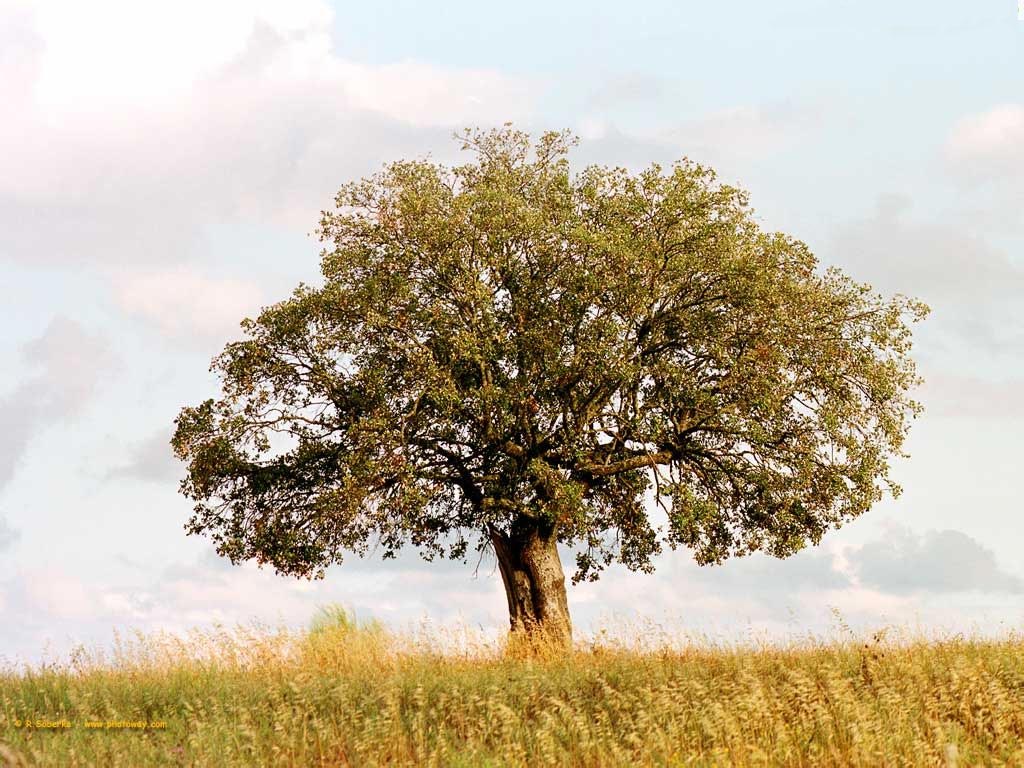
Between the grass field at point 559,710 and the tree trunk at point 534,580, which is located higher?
the tree trunk at point 534,580

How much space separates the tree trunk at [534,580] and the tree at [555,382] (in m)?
0.05

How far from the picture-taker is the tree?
85.8 ft

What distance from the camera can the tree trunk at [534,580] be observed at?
89.3 feet

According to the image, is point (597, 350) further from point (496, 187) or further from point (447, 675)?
point (447, 675)

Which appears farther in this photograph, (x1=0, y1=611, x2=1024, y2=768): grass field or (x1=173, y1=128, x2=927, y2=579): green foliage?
(x1=173, y1=128, x2=927, y2=579): green foliage

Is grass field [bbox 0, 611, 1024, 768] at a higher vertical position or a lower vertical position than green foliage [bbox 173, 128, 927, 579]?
lower

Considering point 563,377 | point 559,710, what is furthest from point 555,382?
point 559,710

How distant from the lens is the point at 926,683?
54.9 feet

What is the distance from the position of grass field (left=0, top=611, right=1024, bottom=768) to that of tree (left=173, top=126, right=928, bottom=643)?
5.84 metres

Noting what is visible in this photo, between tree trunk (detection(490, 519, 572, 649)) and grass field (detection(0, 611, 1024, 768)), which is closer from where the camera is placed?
grass field (detection(0, 611, 1024, 768))

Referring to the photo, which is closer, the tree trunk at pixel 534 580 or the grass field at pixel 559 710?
the grass field at pixel 559 710

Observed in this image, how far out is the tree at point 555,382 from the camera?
2616 cm

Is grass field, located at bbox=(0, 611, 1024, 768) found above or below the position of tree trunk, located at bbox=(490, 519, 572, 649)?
below

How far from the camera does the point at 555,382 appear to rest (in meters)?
25.9
